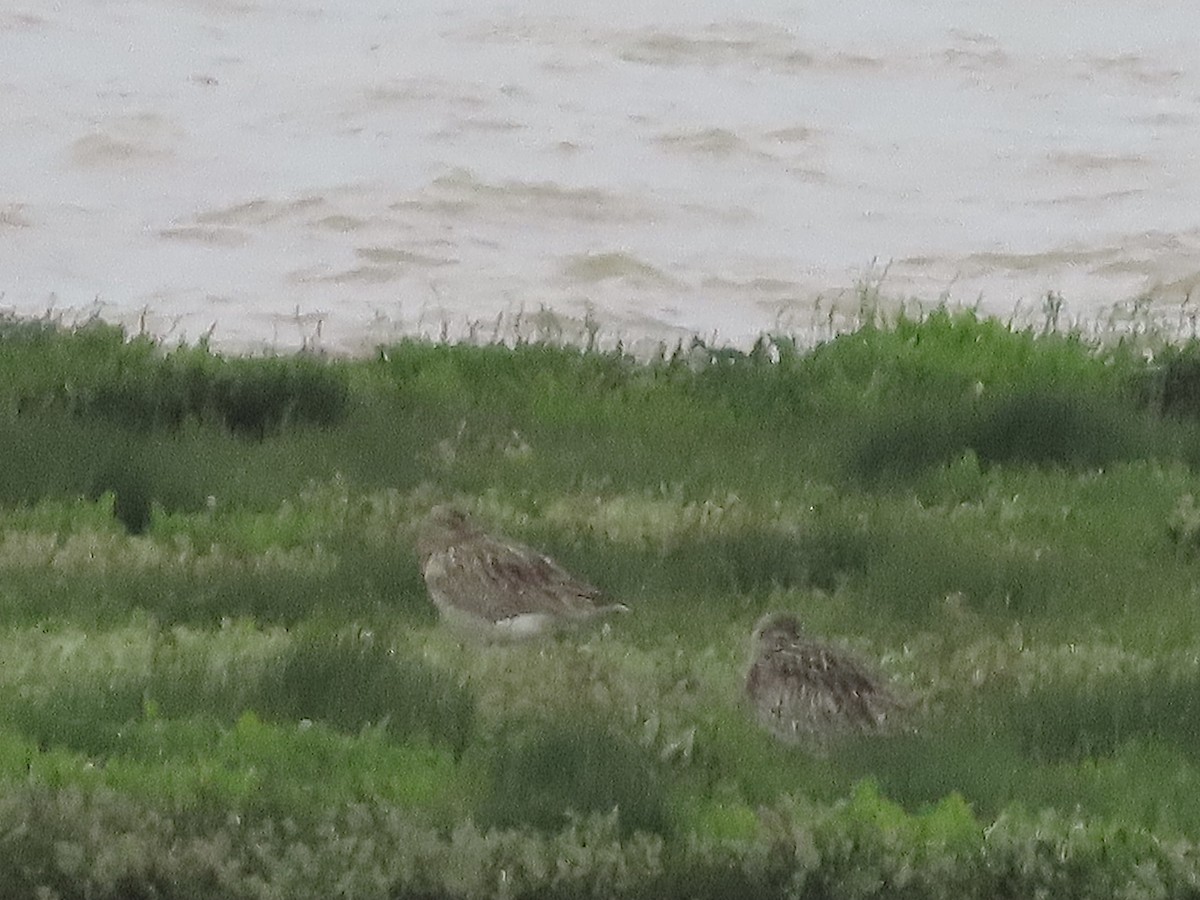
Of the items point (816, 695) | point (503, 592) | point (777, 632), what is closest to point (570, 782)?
point (816, 695)

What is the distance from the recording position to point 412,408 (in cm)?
1216

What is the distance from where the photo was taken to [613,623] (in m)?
8.36

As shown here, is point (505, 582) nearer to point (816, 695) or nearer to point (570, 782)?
point (816, 695)

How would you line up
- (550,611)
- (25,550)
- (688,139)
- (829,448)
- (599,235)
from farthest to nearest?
(688,139)
(599,235)
(829,448)
(25,550)
(550,611)

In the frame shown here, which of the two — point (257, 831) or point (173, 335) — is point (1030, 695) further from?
point (173, 335)

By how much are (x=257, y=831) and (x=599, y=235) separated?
1100 cm

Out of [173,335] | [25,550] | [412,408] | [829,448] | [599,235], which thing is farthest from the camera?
[599,235]

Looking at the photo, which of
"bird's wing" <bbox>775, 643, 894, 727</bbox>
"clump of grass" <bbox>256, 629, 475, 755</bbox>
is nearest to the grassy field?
"clump of grass" <bbox>256, 629, 475, 755</bbox>

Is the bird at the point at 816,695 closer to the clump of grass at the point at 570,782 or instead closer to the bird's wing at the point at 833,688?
the bird's wing at the point at 833,688

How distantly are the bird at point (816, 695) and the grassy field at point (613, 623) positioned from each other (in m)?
0.08

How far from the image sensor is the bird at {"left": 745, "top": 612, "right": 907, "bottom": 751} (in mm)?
7012

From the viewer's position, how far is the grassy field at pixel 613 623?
19.4 ft

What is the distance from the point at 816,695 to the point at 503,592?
1.56 m

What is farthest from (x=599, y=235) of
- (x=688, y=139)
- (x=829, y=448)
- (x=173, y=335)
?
(x=829, y=448)
